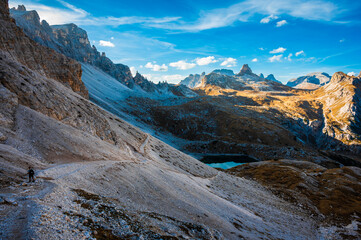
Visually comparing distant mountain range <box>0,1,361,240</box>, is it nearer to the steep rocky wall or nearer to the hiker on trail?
the steep rocky wall

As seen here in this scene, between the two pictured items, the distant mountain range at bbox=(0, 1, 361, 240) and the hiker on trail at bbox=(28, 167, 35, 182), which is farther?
the hiker on trail at bbox=(28, 167, 35, 182)

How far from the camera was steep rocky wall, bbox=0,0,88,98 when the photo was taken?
57.8 metres

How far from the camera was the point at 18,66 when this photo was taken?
42.1 m

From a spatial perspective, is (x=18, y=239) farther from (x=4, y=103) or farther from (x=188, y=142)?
(x=188, y=142)

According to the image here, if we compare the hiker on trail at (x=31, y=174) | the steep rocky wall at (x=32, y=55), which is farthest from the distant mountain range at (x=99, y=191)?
the hiker on trail at (x=31, y=174)

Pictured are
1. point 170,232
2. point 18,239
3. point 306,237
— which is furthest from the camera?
point 306,237

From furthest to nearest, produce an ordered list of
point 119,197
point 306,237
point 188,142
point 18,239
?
1. point 188,142
2. point 306,237
3. point 119,197
4. point 18,239

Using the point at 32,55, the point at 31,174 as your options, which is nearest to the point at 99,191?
the point at 31,174


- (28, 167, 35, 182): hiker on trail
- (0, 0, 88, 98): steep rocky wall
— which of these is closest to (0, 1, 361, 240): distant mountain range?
(0, 0, 88, 98): steep rocky wall

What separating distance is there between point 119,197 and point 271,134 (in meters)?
183

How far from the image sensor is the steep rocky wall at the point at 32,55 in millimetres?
57778

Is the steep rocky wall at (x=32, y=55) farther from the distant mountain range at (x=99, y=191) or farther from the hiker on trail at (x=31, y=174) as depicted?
the hiker on trail at (x=31, y=174)

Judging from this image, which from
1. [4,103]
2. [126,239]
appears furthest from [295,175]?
[4,103]

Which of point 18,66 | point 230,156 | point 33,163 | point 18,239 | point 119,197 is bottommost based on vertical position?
point 230,156
